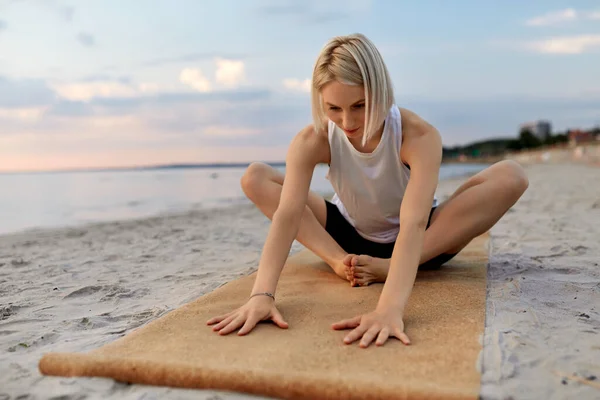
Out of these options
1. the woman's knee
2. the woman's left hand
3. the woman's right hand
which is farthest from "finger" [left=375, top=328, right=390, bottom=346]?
the woman's knee

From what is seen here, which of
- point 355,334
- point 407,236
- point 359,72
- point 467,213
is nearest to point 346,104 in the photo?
point 359,72

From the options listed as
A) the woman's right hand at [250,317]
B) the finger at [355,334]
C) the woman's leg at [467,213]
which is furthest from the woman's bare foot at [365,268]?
the finger at [355,334]

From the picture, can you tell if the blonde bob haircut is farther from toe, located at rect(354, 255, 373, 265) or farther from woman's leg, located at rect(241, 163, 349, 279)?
woman's leg, located at rect(241, 163, 349, 279)

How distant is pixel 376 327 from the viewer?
5.77 ft

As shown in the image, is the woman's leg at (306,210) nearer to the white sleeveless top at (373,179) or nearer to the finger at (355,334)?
the white sleeveless top at (373,179)

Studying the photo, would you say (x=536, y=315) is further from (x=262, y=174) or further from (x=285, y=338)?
(x=262, y=174)

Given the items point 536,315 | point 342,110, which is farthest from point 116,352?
point 536,315

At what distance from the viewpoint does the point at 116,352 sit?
65.1 inches

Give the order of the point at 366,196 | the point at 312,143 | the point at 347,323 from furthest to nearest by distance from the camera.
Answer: the point at 366,196 → the point at 312,143 → the point at 347,323

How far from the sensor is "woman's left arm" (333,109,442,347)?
5.78ft

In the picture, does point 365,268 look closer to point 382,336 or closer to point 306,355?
point 382,336

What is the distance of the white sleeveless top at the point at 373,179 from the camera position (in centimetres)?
220

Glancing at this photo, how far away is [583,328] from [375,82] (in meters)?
1.10

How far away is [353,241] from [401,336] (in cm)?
100
